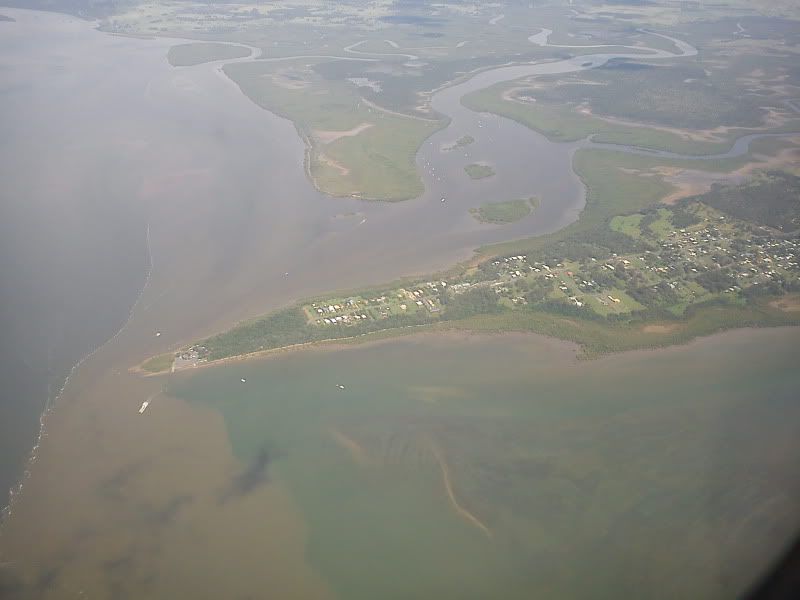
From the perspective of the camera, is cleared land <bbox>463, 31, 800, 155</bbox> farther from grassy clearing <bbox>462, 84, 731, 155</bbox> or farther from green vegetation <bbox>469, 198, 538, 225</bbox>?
green vegetation <bbox>469, 198, 538, 225</bbox>

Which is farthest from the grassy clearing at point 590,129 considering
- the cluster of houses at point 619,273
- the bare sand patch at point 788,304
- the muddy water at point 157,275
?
the bare sand patch at point 788,304

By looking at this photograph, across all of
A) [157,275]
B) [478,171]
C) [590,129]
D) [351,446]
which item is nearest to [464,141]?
[478,171]

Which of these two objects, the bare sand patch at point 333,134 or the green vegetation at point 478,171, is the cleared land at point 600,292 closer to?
the green vegetation at point 478,171

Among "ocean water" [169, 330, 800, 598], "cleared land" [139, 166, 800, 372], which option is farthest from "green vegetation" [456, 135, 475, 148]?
"ocean water" [169, 330, 800, 598]

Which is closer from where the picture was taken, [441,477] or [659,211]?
[441,477]

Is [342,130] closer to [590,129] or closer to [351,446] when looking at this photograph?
[590,129]

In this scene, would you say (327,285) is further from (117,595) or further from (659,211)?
(659,211)

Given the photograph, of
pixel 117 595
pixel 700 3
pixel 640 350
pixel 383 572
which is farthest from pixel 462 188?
pixel 700 3
